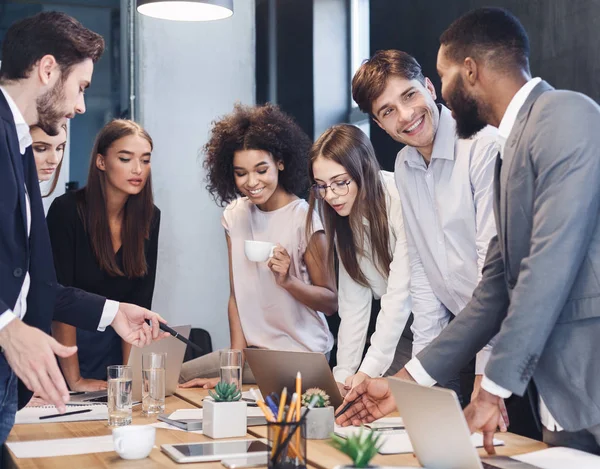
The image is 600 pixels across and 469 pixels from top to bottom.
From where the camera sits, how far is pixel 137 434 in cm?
176

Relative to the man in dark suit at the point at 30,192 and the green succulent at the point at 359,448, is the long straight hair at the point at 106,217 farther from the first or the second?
the green succulent at the point at 359,448

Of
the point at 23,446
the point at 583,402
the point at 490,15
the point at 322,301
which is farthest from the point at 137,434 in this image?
the point at 322,301

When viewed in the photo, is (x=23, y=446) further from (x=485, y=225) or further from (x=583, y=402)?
(x=485, y=225)

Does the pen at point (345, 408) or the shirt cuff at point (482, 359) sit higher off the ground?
the shirt cuff at point (482, 359)

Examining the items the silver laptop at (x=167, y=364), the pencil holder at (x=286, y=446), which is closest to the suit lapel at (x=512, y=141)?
the pencil holder at (x=286, y=446)

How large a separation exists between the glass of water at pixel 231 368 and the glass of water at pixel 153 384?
18cm

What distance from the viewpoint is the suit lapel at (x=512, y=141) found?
1.80 m

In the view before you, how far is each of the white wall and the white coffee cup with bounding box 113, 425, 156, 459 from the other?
3.27 metres

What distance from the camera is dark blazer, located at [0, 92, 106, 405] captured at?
1853 millimetres

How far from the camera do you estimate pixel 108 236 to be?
11.3 feet

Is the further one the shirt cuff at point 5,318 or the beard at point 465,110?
the beard at point 465,110

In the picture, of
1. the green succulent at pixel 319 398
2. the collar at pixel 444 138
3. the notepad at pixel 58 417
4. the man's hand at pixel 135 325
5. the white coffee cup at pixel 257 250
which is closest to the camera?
the green succulent at pixel 319 398

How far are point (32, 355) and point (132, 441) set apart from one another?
0.98 feet

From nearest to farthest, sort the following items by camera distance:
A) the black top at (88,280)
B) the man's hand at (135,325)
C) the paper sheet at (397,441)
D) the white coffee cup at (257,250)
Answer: the paper sheet at (397,441), the man's hand at (135,325), the white coffee cup at (257,250), the black top at (88,280)
